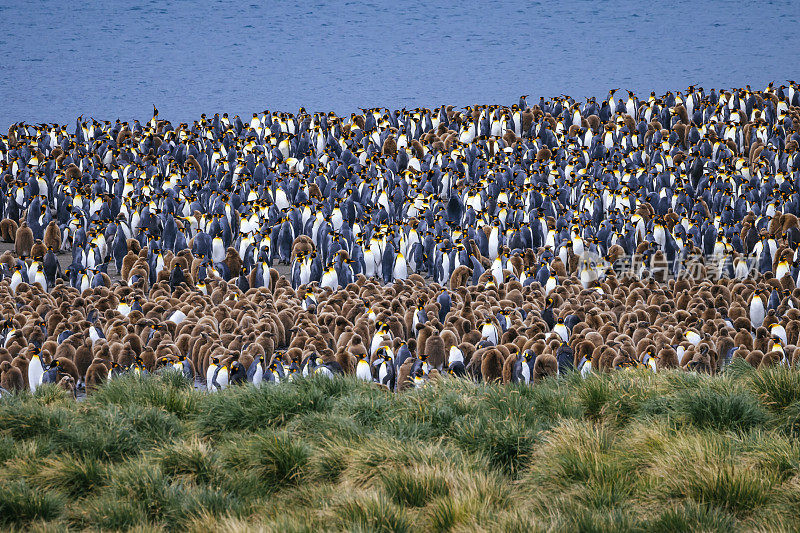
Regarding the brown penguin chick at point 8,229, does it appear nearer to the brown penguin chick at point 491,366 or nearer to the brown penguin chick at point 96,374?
the brown penguin chick at point 96,374

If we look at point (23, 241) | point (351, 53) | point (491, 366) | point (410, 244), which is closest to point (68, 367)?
point (491, 366)

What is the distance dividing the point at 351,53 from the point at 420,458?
67636 millimetres

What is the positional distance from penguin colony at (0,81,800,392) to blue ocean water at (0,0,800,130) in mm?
35880

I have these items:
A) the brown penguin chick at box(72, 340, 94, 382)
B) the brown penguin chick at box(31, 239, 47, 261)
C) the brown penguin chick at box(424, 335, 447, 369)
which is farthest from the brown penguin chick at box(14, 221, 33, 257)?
the brown penguin chick at box(424, 335, 447, 369)

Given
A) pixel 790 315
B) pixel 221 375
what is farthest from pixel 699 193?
pixel 221 375

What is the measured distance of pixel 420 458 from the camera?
5742mm

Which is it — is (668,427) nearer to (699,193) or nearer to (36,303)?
(36,303)

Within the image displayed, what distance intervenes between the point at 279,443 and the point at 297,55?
6806 cm

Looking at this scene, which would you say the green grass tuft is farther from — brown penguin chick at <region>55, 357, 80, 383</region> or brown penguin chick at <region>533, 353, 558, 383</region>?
brown penguin chick at <region>533, 353, 558, 383</region>

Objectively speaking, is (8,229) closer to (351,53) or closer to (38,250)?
(38,250)

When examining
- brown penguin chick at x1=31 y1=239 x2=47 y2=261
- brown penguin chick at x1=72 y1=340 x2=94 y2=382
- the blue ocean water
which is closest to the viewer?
brown penguin chick at x1=72 y1=340 x2=94 y2=382

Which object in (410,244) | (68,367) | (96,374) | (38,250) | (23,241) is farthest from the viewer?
(23,241)

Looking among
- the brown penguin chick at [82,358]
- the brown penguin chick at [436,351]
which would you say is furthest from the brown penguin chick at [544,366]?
the brown penguin chick at [82,358]

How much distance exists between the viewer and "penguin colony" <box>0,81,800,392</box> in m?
10.3
